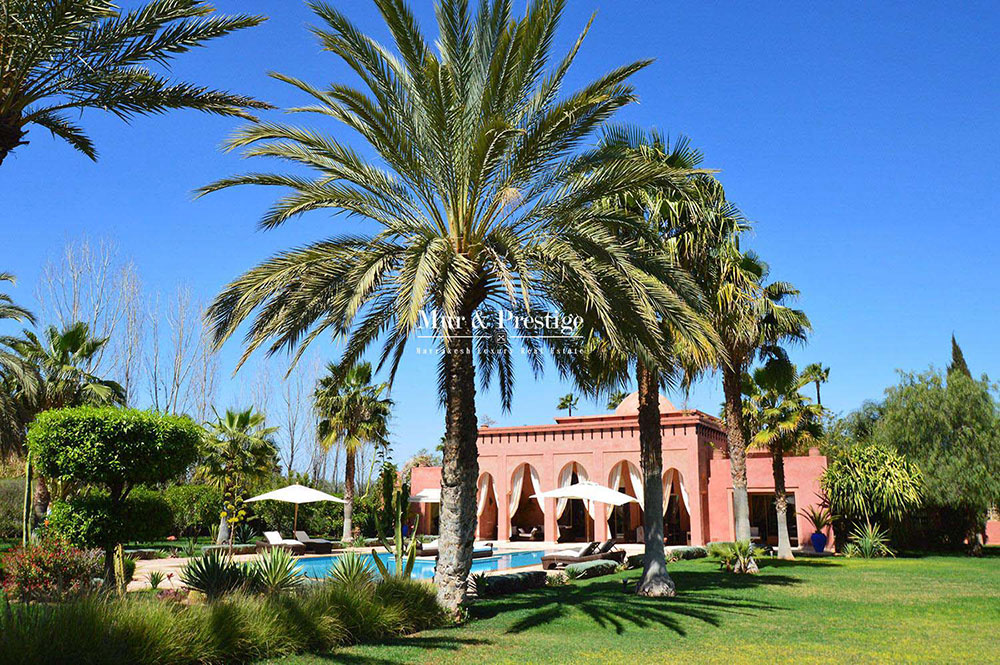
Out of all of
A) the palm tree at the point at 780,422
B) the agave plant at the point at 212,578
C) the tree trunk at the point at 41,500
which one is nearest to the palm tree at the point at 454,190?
the agave plant at the point at 212,578

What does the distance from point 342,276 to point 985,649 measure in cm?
993

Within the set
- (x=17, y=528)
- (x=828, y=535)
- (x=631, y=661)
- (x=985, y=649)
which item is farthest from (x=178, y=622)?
(x=17, y=528)

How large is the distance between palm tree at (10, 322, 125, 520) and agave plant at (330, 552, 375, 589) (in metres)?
14.2

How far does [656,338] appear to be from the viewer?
35.8 feet

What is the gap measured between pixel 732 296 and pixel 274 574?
479 inches

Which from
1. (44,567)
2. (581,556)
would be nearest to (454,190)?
(44,567)

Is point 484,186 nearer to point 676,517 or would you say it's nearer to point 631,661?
point 631,661

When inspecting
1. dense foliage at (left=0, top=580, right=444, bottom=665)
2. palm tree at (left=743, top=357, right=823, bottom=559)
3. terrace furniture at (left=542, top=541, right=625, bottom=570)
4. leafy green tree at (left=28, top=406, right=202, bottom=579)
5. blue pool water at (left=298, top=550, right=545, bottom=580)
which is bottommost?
blue pool water at (left=298, top=550, right=545, bottom=580)

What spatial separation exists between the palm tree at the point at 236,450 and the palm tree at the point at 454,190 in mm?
17988

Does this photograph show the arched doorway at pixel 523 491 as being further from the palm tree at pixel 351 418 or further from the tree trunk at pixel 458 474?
the tree trunk at pixel 458 474

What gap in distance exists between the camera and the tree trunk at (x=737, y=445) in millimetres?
18609

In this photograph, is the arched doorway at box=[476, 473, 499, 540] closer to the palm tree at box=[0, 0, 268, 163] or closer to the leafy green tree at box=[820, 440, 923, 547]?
the leafy green tree at box=[820, 440, 923, 547]

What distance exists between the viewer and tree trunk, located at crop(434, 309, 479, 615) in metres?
11.1

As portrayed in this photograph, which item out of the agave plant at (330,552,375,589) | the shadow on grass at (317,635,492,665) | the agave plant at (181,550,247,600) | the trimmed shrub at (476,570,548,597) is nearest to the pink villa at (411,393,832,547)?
the trimmed shrub at (476,570,548,597)
